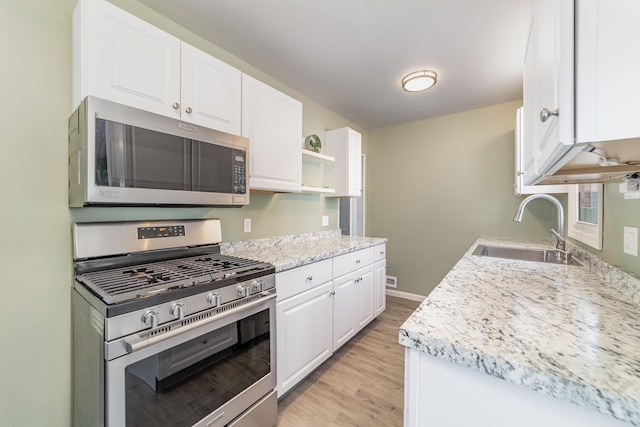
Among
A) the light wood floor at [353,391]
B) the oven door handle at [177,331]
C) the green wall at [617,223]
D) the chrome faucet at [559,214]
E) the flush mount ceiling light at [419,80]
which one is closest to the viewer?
the oven door handle at [177,331]

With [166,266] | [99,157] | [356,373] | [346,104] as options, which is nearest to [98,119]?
[99,157]

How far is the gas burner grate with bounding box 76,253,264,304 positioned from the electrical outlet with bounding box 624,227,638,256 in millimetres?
1665

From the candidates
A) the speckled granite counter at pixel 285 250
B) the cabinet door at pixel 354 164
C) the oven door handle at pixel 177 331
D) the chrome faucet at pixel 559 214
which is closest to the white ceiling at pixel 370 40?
the cabinet door at pixel 354 164

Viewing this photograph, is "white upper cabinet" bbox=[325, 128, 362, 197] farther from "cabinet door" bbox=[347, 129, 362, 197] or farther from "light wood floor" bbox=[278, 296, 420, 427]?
"light wood floor" bbox=[278, 296, 420, 427]

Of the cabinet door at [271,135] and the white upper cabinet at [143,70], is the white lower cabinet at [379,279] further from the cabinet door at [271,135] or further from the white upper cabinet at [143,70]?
the white upper cabinet at [143,70]

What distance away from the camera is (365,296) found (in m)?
2.56

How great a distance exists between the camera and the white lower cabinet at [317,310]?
1.62 meters

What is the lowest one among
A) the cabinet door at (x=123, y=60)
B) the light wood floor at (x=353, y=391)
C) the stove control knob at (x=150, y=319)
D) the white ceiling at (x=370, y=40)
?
the light wood floor at (x=353, y=391)

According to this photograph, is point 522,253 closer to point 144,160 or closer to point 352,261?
point 352,261

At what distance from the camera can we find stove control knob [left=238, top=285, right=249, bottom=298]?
1.29 m

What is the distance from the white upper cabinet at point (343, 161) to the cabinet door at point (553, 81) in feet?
6.39

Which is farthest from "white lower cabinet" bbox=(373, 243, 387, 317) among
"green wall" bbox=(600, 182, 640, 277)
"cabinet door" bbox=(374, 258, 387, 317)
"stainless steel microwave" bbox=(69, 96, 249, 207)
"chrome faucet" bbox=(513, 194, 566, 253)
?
"stainless steel microwave" bbox=(69, 96, 249, 207)

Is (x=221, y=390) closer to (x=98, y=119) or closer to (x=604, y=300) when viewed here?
(x=98, y=119)

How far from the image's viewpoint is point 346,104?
3018mm
